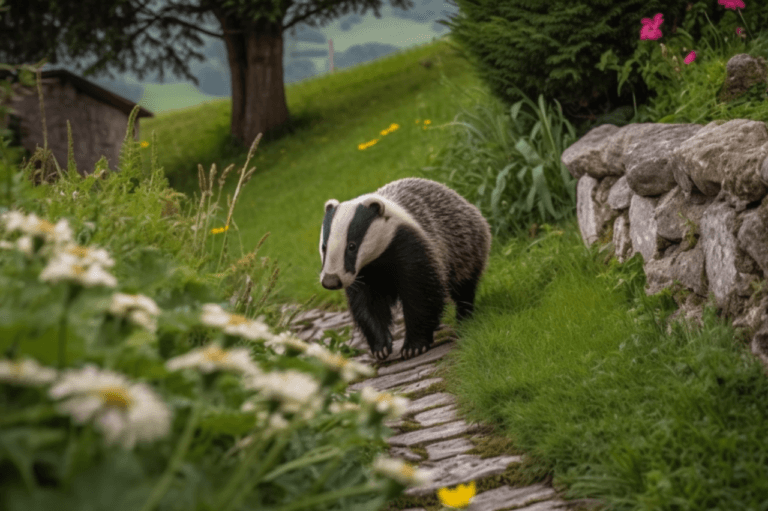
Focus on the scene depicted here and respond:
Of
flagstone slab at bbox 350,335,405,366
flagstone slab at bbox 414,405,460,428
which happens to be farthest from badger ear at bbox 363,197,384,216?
flagstone slab at bbox 414,405,460,428

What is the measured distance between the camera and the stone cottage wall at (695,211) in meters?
2.91

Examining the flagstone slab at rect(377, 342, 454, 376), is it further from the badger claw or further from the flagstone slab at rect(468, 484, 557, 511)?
the flagstone slab at rect(468, 484, 557, 511)

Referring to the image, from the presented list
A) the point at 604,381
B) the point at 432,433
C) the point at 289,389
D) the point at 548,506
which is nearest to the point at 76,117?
the point at 432,433

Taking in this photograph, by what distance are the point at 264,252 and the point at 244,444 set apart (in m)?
6.55

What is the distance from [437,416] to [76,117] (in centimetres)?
1159

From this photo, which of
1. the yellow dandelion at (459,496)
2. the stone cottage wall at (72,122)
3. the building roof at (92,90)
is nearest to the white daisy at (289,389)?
the yellow dandelion at (459,496)

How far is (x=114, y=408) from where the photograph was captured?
1.15 m

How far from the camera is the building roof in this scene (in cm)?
1279

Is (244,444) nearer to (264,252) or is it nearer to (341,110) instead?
(264,252)

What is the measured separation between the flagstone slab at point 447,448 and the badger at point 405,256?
3.63ft

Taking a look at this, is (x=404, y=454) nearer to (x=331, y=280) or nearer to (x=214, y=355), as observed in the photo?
(x=331, y=280)

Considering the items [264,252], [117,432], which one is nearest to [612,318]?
[117,432]

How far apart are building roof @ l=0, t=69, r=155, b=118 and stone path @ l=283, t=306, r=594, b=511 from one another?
10216 mm

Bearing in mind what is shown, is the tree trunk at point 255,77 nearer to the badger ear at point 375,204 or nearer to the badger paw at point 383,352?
the badger paw at point 383,352
